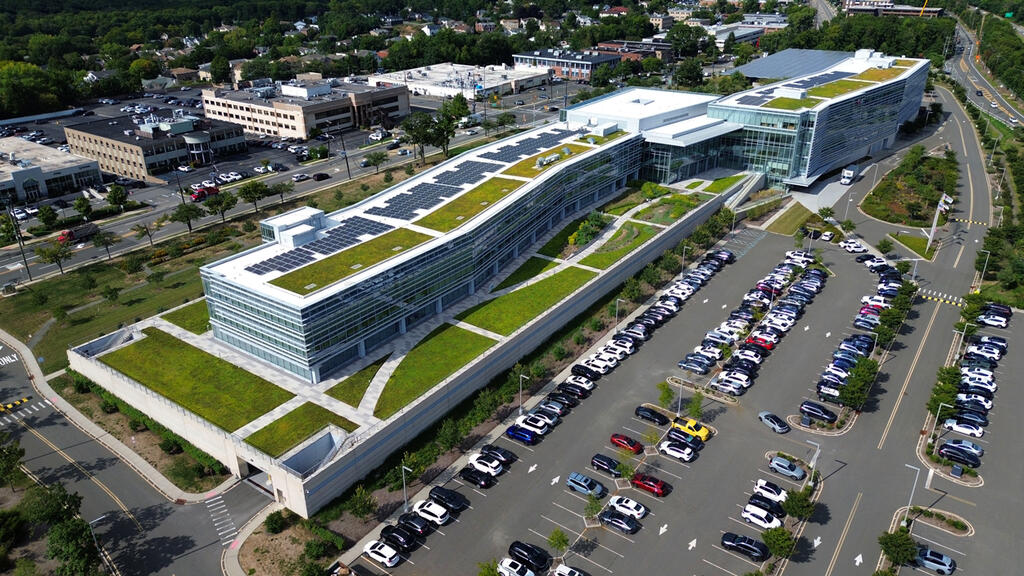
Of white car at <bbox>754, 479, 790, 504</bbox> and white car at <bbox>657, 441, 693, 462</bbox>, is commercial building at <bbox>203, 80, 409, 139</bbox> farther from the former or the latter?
white car at <bbox>754, 479, 790, 504</bbox>

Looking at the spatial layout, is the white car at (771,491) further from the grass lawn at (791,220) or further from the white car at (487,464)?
the grass lawn at (791,220)

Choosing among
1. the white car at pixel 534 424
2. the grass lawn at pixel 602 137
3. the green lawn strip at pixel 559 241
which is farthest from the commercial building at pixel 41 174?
the white car at pixel 534 424

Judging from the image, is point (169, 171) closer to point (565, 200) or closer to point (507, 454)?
point (565, 200)

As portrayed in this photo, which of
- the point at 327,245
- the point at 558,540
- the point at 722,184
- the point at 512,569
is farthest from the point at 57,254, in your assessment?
the point at 722,184

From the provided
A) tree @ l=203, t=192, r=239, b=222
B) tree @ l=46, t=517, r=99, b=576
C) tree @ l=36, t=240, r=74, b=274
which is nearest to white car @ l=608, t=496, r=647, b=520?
tree @ l=46, t=517, r=99, b=576

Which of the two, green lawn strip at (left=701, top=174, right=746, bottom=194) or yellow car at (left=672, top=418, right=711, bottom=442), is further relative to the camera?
green lawn strip at (left=701, top=174, right=746, bottom=194)

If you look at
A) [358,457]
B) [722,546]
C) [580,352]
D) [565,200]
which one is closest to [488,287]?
[580,352]
